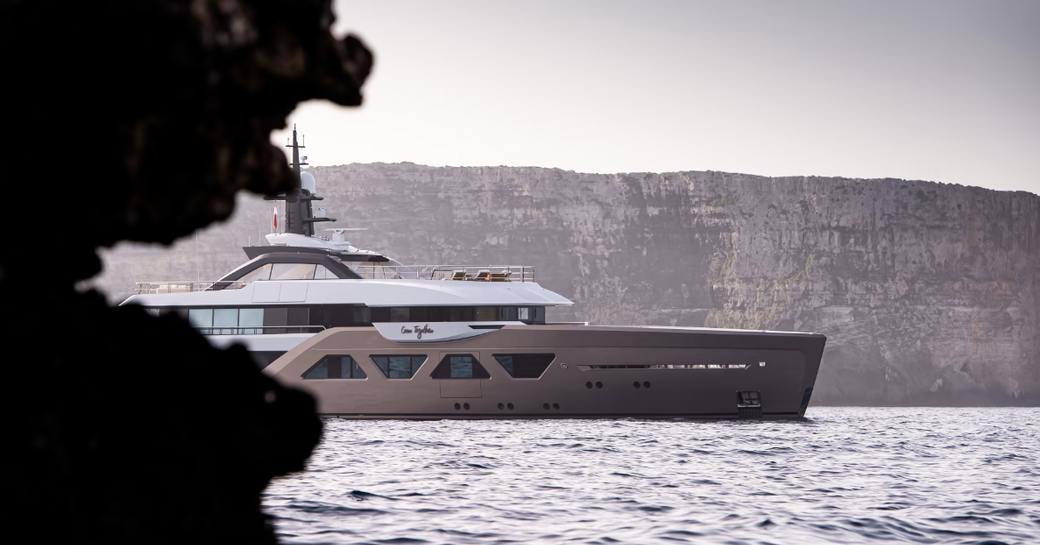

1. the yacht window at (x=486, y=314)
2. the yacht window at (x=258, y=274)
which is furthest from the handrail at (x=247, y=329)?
the yacht window at (x=486, y=314)

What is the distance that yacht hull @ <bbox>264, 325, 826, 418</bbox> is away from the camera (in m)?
29.0

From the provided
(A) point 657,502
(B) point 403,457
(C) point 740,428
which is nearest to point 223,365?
(A) point 657,502

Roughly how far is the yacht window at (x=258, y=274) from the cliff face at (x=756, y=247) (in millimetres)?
69175

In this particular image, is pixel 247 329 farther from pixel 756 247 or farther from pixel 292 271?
pixel 756 247

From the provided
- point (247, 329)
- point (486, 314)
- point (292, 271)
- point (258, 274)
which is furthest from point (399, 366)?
point (258, 274)

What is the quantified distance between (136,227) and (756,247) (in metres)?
106

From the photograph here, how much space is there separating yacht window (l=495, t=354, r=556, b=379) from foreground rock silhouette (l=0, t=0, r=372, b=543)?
78.0 ft

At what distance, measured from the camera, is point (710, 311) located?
4124 inches

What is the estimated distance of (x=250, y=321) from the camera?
32625 mm

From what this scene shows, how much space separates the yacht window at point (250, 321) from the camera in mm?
32500

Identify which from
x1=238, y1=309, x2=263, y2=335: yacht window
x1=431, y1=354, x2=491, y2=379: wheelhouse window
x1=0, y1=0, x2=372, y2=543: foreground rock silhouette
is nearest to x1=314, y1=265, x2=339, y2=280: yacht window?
x1=238, y1=309, x2=263, y2=335: yacht window

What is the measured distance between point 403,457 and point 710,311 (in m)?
88.8

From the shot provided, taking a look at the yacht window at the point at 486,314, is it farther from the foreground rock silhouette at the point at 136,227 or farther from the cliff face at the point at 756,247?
the cliff face at the point at 756,247

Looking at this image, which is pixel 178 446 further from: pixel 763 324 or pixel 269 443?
pixel 763 324
